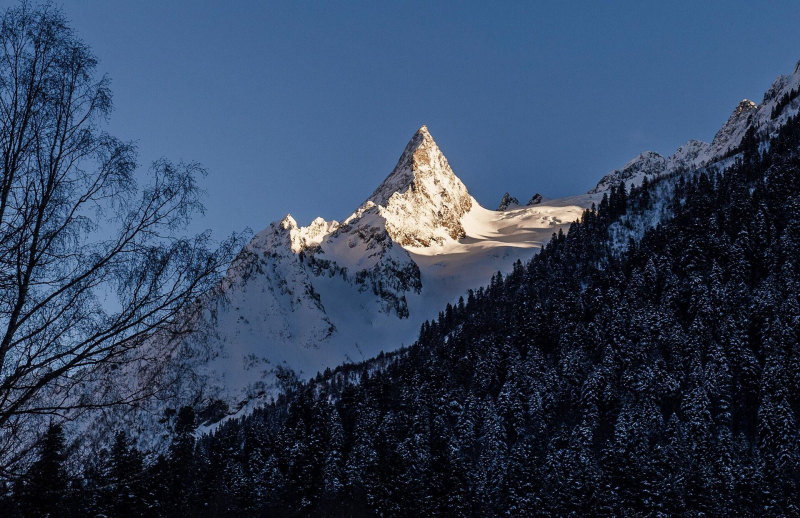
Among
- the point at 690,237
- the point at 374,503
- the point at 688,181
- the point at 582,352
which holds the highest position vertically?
the point at 688,181

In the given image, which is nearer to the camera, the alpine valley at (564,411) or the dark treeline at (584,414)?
the alpine valley at (564,411)

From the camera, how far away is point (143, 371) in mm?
11633

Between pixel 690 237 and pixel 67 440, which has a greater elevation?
pixel 690 237

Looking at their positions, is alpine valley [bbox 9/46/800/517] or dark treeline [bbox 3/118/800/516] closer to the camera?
alpine valley [bbox 9/46/800/517]

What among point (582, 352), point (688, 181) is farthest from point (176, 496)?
point (688, 181)

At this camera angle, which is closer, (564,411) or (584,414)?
(584,414)

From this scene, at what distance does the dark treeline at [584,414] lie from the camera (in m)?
56.9

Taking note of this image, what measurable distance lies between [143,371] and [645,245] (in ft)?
467

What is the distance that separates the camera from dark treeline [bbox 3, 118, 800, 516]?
187 feet

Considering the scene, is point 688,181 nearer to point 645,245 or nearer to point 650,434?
point 645,245

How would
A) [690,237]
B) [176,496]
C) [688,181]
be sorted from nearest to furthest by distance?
[176,496], [690,237], [688,181]

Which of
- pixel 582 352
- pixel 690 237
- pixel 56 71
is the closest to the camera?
pixel 56 71

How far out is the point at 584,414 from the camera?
87375 millimetres

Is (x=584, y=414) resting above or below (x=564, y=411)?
below
